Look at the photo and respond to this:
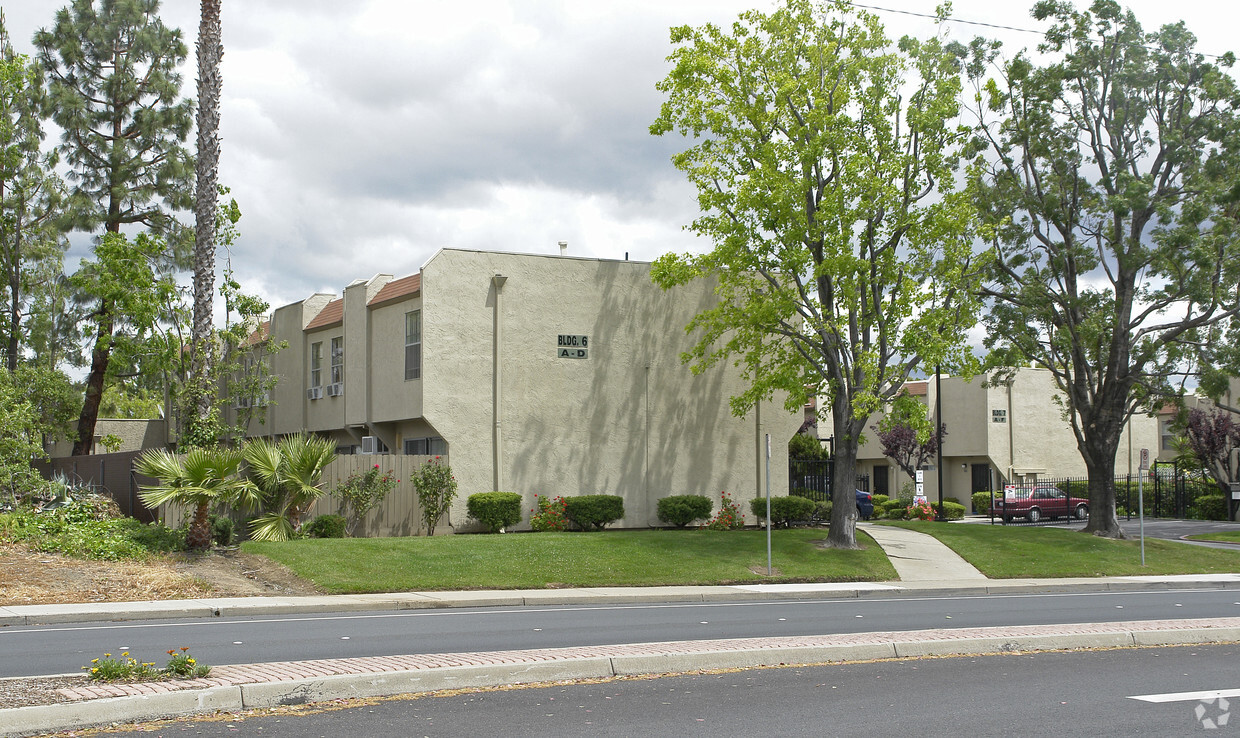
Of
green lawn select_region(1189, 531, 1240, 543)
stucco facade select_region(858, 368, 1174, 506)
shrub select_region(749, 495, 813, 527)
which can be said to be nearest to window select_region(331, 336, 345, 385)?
shrub select_region(749, 495, 813, 527)

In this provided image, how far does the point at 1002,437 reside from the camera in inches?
2014

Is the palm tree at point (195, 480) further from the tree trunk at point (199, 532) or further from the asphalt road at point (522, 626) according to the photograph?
the asphalt road at point (522, 626)

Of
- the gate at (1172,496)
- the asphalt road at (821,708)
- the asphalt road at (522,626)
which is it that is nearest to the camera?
the asphalt road at (821,708)

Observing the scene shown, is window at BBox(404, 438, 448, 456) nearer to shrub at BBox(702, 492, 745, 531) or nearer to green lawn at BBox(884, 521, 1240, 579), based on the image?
shrub at BBox(702, 492, 745, 531)

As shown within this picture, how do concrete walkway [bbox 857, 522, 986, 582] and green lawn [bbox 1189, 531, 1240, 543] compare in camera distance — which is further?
green lawn [bbox 1189, 531, 1240, 543]

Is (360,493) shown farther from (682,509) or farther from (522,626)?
(522,626)

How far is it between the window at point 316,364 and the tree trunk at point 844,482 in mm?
15754

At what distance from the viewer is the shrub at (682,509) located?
27609 mm

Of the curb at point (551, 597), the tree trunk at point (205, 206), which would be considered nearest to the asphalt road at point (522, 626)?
the curb at point (551, 597)

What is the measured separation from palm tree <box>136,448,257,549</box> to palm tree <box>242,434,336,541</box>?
135 centimetres

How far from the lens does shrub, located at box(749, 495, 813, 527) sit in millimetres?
28373

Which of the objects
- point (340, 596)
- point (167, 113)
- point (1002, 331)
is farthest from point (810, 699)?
point (167, 113)

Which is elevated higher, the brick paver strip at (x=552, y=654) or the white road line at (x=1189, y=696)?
the brick paver strip at (x=552, y=654)

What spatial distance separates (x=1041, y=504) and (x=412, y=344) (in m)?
29.4
